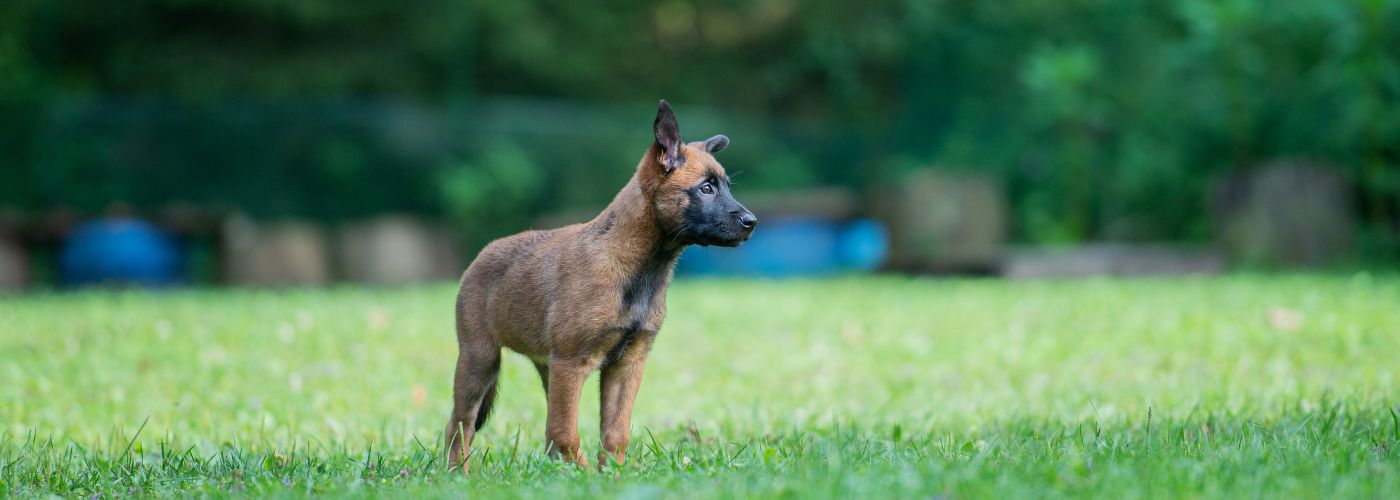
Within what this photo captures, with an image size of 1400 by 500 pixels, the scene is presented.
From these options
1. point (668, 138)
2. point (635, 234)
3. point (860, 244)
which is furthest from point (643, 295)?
point (860, 244)

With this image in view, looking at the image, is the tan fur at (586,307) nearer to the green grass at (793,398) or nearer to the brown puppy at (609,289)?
the brown puppy at (609,289)

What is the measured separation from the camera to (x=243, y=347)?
24.1ft

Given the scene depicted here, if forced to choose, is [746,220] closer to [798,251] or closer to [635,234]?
[635,234]

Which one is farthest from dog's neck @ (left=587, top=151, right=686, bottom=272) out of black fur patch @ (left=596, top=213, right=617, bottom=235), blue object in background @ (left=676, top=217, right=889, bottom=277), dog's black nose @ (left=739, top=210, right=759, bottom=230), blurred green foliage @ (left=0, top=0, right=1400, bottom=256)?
blue object in background @ (left=676, top=217, right=889, bottom=277)

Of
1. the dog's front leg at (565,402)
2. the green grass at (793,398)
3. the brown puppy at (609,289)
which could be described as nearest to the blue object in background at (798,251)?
the green grass at (793,398)

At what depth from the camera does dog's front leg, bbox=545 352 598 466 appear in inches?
135

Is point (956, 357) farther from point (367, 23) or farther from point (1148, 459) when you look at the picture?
point (367, 23)

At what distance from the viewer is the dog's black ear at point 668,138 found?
335 cm

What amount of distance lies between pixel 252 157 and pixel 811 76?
8346mm

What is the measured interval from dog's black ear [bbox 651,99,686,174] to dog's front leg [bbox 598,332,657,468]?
19.6 inches

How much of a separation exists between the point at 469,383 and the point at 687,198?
909 millimetres

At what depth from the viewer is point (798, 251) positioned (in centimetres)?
1558

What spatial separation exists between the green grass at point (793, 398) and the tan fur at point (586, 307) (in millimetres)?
179

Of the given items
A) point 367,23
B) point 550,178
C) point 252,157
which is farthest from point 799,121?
point 252,157
